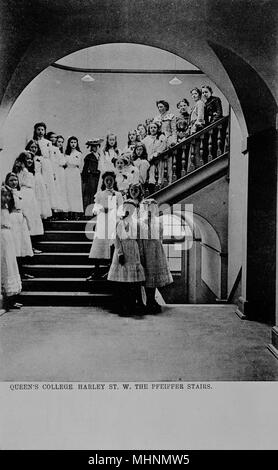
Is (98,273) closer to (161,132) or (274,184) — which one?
(274,184)

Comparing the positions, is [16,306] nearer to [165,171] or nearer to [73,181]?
[73,181]

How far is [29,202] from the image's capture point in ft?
22.9

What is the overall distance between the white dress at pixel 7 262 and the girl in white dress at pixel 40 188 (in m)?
2.33

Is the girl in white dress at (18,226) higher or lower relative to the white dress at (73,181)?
lower

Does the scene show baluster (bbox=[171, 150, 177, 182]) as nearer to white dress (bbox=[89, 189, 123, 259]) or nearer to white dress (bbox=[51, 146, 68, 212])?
white dress (bbox=[89, 189, 123, 259])

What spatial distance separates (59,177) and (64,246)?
72.3 inches

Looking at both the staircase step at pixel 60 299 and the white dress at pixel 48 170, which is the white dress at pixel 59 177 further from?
the staircase step at pixel 60 299

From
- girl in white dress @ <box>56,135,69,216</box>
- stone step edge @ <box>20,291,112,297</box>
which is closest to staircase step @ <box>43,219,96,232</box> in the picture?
girl in white dress @ <box>56,135,69,216</box>

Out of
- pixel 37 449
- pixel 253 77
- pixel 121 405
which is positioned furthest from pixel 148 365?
pixel 253 77

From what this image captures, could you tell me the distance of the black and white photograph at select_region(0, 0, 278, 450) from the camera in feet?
8.87

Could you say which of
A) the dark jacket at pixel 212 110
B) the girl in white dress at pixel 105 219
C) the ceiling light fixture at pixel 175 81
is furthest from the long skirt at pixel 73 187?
the ceiling light fixture at pixel 175 81

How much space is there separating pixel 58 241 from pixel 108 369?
4112 mm

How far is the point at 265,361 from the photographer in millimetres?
3697

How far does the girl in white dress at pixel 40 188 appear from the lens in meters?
7.67
